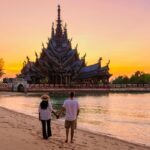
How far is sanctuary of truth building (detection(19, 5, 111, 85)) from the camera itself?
403 ft

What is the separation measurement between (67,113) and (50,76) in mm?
110165

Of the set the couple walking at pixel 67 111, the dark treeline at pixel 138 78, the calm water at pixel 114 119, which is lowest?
the calm water at pixel 114 119

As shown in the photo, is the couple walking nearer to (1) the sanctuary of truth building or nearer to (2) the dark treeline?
(1) the sanctuary of truth building

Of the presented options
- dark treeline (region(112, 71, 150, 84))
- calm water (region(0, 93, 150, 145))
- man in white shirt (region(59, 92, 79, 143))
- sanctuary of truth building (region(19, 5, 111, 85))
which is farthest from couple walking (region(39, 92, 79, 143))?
dark treeline (region(112, 71, 150, 84))

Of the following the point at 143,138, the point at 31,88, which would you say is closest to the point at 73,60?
the point at 31,88

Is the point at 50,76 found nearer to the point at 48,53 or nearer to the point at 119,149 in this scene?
the point at 48,53

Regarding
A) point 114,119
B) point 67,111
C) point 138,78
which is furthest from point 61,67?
point 67,111

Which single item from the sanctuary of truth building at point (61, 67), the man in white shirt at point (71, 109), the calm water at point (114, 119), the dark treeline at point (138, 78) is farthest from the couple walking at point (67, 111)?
the dark treeline at point (138, 78)

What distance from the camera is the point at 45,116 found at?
14.1m

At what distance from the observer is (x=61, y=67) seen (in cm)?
12156

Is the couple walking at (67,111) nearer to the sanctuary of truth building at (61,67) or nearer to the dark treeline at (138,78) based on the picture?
the sanctuary of truth building at (61,67)

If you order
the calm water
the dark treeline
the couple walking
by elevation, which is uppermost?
the dark treeline

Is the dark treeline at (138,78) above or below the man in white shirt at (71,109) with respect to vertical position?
above

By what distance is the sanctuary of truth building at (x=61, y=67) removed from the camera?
403 feet
